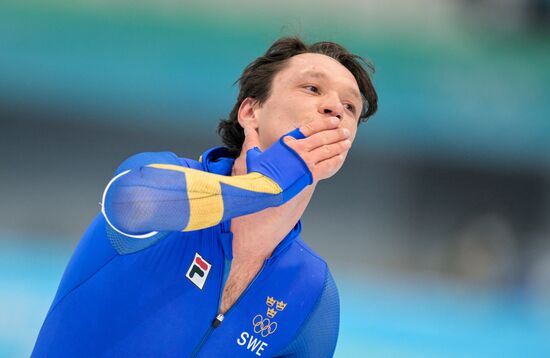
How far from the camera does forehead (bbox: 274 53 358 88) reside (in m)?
2.42

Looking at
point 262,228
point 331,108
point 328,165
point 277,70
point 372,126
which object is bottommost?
point 262,228

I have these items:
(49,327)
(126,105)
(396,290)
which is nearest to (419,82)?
(396,290)

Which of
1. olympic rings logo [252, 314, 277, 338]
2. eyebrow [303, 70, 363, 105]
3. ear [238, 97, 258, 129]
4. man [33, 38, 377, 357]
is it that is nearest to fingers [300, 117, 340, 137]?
man [33, 38, 377, 357]

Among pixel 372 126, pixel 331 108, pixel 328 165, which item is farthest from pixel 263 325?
pixel 372 126

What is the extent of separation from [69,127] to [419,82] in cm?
383

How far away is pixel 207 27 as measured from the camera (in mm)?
7051

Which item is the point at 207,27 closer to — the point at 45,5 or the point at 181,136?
the point at 181,136

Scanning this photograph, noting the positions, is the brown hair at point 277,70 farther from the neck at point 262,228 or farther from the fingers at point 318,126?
the fingers at point 318,126

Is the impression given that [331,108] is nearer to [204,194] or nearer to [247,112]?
[247,112]

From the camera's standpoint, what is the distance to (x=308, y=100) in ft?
7.55

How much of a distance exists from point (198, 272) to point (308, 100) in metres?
0.71

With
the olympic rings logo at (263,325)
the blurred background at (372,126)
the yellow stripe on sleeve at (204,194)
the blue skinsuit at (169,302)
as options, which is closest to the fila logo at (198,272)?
the blue skinsuit at (169,302)

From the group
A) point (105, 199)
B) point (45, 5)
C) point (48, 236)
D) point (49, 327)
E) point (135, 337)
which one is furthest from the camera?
point (45, 5)

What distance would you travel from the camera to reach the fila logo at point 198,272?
218 cm
